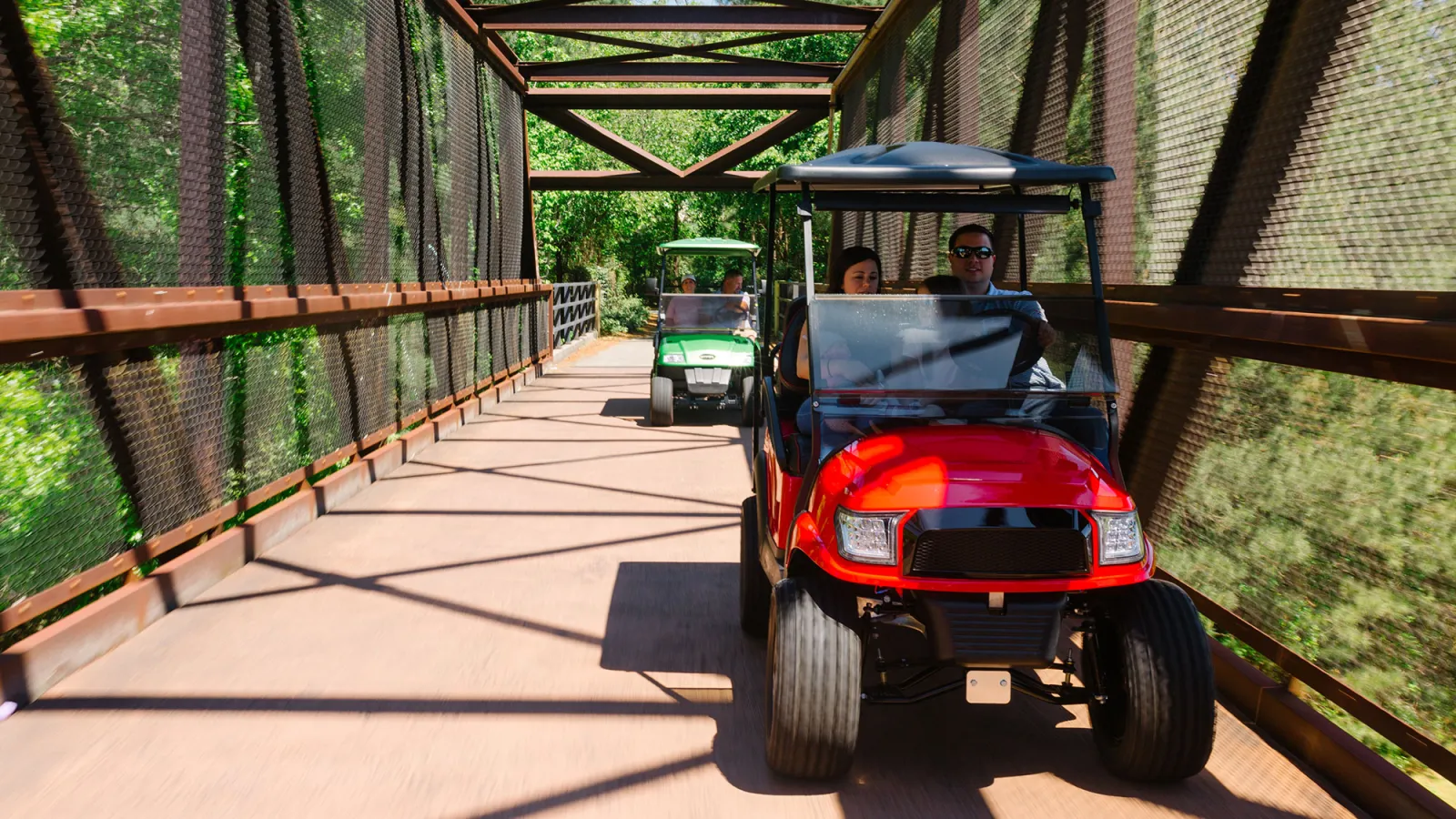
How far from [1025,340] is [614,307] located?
3245cm

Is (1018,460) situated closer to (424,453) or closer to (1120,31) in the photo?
(1120,31)

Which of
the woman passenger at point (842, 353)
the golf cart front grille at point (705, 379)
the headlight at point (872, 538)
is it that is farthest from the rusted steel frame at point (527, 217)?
the headlight at point (872, 538)

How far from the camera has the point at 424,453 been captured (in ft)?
34.5

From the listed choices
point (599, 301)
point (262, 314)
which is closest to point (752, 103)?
point (262, 314)

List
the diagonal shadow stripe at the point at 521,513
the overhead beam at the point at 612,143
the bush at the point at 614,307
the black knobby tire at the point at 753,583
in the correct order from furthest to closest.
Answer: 1. the bush at the point at 614,307
2. the overhead beam at the point at 612,143
3. the diagonal shadow stripe at the point at 521,513
4. the black knobby tire at the point at 753,583

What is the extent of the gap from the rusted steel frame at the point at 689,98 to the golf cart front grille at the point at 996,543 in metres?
12.5

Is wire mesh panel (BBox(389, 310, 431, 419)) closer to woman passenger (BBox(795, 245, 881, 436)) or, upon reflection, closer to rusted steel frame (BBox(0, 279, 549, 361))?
rusted steel frame (BBox(0, 279, 549, 361))

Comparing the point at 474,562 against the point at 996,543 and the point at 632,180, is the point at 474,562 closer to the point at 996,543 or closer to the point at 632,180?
the point at 996,543

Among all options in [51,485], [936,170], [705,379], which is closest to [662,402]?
[705,379]

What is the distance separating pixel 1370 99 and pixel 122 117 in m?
5.04

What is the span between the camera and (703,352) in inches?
503

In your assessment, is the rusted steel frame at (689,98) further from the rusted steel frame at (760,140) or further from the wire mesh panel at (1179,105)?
the wire mesh panel at (1179,105)

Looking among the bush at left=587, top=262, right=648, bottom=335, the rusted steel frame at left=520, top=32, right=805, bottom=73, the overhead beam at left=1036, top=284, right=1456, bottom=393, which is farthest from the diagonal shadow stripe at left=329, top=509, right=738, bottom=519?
the bush at left=587, top=262, right=648, bottom=335

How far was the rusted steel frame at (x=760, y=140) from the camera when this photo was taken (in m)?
16.9
